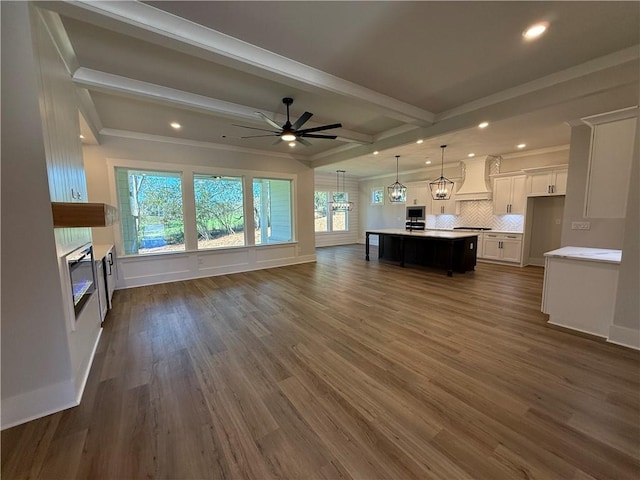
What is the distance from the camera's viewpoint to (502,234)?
6.82 m

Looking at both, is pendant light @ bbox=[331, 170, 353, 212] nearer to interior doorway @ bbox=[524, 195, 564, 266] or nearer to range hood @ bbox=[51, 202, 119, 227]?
interior doorway @ bbox=[524, 195, 564, 266]

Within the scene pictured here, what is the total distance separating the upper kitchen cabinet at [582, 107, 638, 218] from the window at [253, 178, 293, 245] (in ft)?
18.7

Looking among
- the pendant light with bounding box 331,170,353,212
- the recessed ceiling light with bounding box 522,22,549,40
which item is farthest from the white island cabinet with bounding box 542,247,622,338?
the pendant light with bounding box 331,170,353,212

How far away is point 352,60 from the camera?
268 centimetres

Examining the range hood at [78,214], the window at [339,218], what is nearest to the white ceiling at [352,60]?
the range hood at [78,214]

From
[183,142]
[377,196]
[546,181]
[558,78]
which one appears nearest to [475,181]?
[546,181]

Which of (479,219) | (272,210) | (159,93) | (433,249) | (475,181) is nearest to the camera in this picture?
(159,93)

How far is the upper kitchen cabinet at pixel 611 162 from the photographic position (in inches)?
112

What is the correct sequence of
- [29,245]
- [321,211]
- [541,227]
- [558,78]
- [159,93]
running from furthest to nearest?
[321,211], [541,227], [159,93], [558,78], [29,245]

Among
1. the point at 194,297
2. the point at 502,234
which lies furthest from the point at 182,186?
the point at 502,234

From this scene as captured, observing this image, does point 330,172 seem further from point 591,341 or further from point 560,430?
point 560,430

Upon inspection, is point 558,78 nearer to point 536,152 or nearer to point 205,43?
point 205,43

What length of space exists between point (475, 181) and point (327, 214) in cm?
534

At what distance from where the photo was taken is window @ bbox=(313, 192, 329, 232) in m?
10.5
